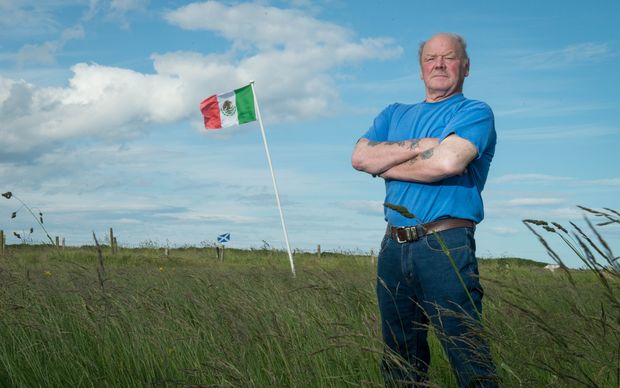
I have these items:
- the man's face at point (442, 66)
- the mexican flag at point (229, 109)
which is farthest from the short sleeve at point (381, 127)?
the mexican flag at point (229, 109)

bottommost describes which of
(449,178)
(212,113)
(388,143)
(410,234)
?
(410,234)

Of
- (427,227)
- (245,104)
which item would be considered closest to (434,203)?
(427,227)

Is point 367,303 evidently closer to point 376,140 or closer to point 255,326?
point 255,326

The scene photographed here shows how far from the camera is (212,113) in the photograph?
20469mm

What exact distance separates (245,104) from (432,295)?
17560 mm

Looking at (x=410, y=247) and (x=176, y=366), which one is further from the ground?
(x=410, y=247)

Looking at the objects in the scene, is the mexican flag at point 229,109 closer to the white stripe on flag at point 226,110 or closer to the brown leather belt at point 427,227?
the white stripe on flag at point 226,110

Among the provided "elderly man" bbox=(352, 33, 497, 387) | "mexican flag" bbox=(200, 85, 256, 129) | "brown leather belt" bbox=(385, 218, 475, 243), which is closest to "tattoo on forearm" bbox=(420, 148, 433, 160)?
"elderly man" bbox=(352, 33, 497, 387)

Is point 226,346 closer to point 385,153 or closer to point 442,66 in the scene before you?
point 385,153

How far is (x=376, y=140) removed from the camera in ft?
13.4

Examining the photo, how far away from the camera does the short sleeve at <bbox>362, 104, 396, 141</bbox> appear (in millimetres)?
4102

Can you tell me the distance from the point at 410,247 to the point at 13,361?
2.73 m

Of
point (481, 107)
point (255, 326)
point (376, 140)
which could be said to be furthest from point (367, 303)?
point (481, 107)

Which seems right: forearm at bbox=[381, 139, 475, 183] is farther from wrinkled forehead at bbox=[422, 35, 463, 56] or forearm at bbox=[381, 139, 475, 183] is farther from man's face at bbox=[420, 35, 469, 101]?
wrinkled forehead at bbox=[422, 35, 463, 56]
